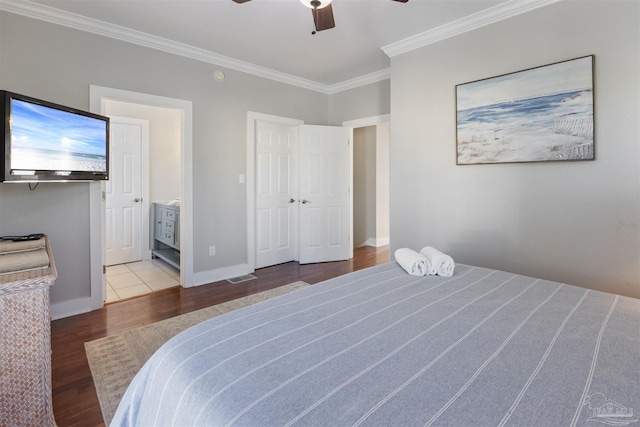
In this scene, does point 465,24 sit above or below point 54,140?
above

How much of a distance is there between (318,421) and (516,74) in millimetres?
2924

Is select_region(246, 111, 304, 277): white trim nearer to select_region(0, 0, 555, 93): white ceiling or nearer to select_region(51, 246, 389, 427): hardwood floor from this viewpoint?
select_region(51, 246, 389, 427): hardwood floor

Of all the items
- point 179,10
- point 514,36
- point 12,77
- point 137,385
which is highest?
point 179,10

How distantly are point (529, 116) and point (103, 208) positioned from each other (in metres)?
3.78

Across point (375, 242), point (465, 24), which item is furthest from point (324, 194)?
point (465, 24)

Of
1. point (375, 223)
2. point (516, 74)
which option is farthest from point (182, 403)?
point (375, 223)

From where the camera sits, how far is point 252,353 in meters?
0.92

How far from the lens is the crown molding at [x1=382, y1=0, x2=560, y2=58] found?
2.52 m

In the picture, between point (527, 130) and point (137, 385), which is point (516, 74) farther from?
point (137, 385)

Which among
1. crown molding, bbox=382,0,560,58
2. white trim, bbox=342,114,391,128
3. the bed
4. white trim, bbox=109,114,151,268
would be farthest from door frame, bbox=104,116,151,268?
the bed

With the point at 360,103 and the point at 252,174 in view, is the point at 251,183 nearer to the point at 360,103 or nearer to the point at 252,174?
the point at 252,174

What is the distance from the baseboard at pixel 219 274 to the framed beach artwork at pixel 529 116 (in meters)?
2.76

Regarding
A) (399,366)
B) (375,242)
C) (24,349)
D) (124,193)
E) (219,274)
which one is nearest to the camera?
(399,366)

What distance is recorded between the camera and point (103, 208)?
9.88 ft
